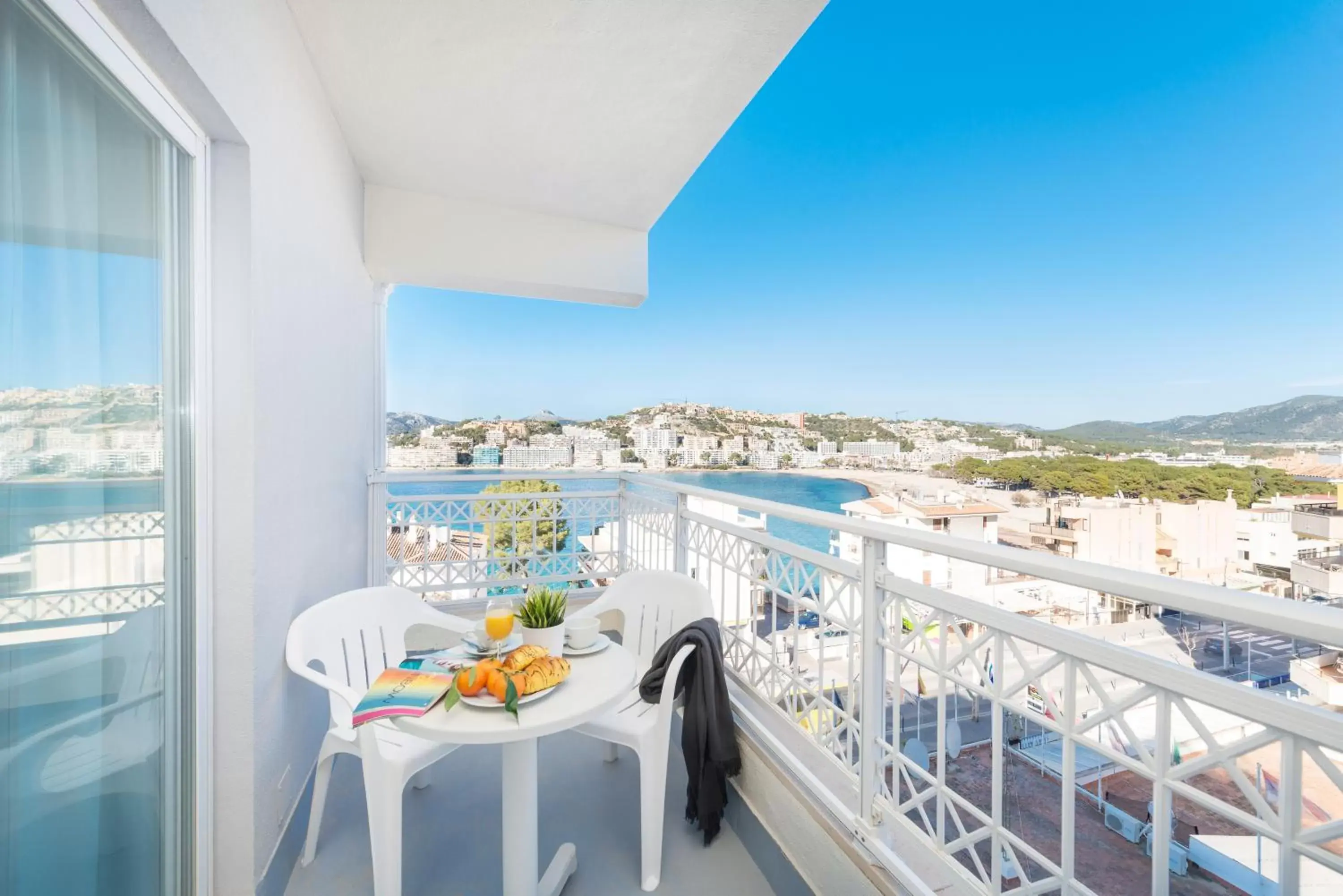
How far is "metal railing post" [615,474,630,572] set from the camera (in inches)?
145

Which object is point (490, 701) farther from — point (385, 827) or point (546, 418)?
point (546, 418)

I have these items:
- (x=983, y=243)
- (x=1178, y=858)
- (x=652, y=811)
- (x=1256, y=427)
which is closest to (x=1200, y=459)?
(x=1256, y=427)

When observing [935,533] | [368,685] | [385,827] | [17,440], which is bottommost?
[385,827]

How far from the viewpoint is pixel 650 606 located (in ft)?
7.50

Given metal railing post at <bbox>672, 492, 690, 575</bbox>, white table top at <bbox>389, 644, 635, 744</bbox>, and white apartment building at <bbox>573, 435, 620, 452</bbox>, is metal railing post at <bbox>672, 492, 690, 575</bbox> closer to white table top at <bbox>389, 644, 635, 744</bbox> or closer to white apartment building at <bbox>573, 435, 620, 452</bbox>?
white table top at <bbox>389, 644, 635, 744</bbox>

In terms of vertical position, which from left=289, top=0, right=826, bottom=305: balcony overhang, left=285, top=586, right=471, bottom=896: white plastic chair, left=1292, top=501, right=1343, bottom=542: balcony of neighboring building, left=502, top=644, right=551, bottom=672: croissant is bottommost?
left=285, top=586, right=471, bottom=896: white plastic chair

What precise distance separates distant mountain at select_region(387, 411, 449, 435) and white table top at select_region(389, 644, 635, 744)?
107 inches

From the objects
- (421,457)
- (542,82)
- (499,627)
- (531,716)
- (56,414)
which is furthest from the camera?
(421,457)

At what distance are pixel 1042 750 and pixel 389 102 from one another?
10.1 feet

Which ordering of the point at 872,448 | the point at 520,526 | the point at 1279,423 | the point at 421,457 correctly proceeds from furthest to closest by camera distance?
the point at 872,448, the point at 421,457, the point at 520,526, the point at 1279,423

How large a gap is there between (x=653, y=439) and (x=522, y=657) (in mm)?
3786

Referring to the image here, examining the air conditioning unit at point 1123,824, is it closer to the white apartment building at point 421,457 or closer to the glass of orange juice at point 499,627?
the glass of orange juice at point 499,627

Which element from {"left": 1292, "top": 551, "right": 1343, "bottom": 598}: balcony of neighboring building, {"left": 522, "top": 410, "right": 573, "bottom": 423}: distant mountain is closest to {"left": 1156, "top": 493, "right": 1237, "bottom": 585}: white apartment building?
{"left": 1292, "top": 551, "right": 1343, "bottom": 598}: balcony of neighboring building

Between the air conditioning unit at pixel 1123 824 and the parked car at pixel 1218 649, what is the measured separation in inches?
14.3
